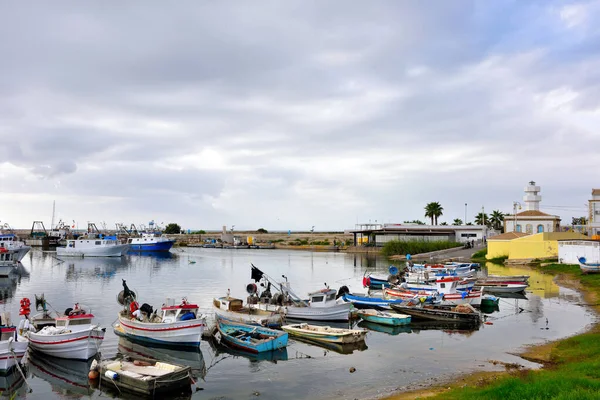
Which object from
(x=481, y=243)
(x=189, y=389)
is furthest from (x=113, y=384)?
(x=481, y=243)

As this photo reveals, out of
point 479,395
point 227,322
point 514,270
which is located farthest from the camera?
point 514,270

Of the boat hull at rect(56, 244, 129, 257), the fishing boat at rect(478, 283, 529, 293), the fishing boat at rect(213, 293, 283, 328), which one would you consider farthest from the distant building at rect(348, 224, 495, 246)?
the fishing boat at rect(213, 293, 283, 328)

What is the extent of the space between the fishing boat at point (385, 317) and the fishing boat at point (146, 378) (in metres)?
16.8

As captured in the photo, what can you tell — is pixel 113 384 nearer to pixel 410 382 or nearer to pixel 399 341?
pixel 410 382

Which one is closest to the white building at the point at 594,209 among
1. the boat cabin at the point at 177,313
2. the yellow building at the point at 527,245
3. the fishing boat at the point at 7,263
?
the yellow building at the point at 527,245

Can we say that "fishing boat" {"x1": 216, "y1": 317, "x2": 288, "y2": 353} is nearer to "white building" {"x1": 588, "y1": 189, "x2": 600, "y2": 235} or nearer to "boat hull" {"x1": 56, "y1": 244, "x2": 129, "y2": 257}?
"white building" {"x1": 588, "y1": 189, "x2": 600, "y2": 235}

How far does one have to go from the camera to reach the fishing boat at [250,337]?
26781 millimetres

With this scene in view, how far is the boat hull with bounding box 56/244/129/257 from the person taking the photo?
110438 mm

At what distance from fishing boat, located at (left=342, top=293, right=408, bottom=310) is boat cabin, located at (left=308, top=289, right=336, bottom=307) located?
541 centimetres

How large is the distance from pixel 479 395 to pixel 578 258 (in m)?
50.2

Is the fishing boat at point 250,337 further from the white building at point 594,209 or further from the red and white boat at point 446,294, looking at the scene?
the white building at point 594,209

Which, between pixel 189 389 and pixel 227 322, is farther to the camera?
pixel 227 322

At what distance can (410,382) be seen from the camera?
21578mm

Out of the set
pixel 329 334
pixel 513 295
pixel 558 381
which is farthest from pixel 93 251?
pixel 558 381
